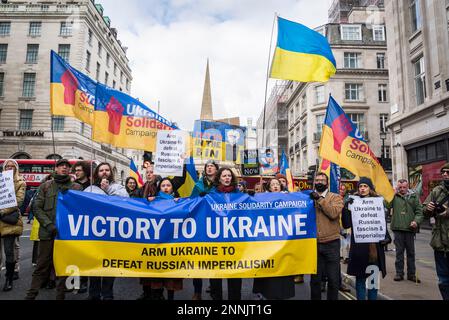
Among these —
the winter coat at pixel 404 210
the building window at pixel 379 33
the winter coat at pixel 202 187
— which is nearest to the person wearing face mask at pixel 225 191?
the winter coat at pixel 202 187

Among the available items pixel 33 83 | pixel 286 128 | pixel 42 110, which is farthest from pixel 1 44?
pixel 286 128

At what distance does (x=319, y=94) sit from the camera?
123 ft

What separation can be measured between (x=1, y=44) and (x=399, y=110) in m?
41.0

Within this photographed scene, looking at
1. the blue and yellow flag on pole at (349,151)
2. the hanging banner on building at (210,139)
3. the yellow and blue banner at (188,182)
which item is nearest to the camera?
the blue and yellow flag on pole at (349,151)

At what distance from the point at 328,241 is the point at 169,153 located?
3469 mm

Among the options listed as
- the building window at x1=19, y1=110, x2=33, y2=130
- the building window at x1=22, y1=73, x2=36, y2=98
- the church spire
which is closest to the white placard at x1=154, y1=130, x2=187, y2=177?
the building window at x1=19, y1=110, x2=33, y2=130

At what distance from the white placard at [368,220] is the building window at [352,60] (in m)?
35.0

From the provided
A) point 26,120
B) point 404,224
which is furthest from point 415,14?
point 26,120

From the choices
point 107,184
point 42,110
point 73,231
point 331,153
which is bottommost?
point 73,231

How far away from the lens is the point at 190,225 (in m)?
4.52

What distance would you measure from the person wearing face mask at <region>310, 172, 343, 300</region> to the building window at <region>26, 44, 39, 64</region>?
136ft

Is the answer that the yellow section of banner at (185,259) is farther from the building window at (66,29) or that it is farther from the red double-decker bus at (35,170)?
the building window at (66,29)

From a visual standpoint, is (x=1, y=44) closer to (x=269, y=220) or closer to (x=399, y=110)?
(x=399, y=110)

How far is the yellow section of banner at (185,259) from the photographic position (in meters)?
4.34
